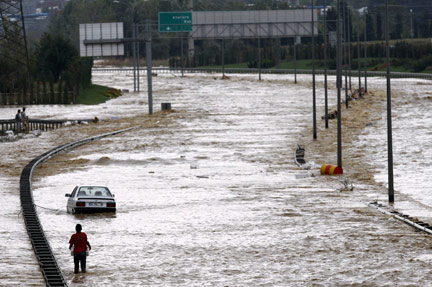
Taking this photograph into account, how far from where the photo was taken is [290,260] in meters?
26.2

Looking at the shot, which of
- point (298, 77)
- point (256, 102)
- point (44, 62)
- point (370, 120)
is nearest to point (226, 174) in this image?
point (370, 120)

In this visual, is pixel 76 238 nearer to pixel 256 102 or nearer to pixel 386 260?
pixel 386 260

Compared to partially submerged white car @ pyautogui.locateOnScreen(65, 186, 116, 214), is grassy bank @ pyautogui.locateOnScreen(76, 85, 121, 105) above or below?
above

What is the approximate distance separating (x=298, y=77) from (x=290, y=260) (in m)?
118

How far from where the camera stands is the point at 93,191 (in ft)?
118

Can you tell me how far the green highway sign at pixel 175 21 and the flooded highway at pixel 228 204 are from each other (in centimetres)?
1838

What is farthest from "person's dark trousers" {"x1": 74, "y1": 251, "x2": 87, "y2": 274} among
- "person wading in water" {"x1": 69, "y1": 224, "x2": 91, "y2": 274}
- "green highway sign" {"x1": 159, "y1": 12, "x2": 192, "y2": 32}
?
"green highway sign" {"x1": 159, "y1": 12, "x2": 192, "y2": 32}

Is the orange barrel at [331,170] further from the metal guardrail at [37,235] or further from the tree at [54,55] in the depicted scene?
the tree at [54,55]

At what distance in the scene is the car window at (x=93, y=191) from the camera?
1391 inches

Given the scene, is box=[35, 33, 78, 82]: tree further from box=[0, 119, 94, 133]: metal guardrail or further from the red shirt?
the red shirt

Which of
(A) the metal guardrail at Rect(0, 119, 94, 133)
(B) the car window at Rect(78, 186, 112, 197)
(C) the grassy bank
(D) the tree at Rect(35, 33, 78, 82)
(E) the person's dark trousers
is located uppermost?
(D) the tree at Rect(35, 33, 78, 82)

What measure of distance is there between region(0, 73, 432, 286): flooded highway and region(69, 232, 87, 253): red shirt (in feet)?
2.83

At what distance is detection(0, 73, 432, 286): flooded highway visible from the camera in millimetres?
24969

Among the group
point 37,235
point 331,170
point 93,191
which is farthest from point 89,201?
point 331,170
